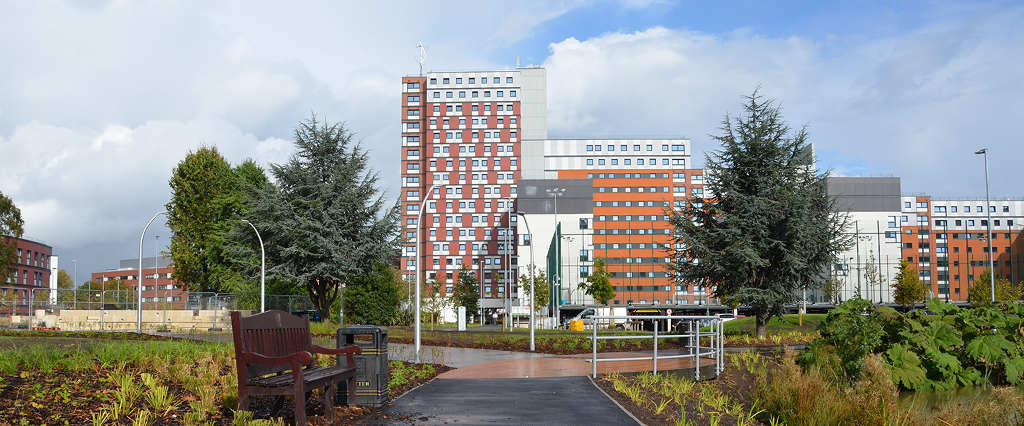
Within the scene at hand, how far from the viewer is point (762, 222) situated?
91.1 ft

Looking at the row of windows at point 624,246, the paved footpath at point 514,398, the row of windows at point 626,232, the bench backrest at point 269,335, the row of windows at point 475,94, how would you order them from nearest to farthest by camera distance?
the bench backrest at point 269,335 < the paved footpath at point 514,398 < the row of windows at point 624,246 < the row of windows at point 626,232 < the row of windows at point 475,94

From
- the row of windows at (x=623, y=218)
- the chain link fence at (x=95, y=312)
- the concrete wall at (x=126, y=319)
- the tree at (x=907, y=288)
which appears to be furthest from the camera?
the row of windows at (x=623, y=218)

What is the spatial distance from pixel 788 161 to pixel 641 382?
1975 centimetres

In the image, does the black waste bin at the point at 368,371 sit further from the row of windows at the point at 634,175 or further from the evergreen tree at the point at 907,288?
the row of windows at the point at 634,175

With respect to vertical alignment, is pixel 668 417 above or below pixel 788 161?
below

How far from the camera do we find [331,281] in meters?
37.4

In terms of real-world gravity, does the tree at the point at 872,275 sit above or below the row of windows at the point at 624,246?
below

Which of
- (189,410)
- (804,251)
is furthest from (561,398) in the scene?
(804,251)

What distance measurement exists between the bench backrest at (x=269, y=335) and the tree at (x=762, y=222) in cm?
2071

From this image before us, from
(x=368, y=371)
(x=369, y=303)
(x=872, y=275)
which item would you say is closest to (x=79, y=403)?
(x=368, y=371)

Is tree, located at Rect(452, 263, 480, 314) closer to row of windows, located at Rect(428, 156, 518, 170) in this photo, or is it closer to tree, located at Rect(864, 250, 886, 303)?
row of windows, located at Rect(428, 156, 518, 170)

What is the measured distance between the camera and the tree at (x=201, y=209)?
1992 inches

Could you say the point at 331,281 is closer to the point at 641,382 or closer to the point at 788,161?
the point at 788,161

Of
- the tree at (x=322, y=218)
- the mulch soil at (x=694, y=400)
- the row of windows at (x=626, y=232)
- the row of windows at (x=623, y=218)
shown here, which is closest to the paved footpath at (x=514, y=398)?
the mulch soil at (x=694, y=400)
